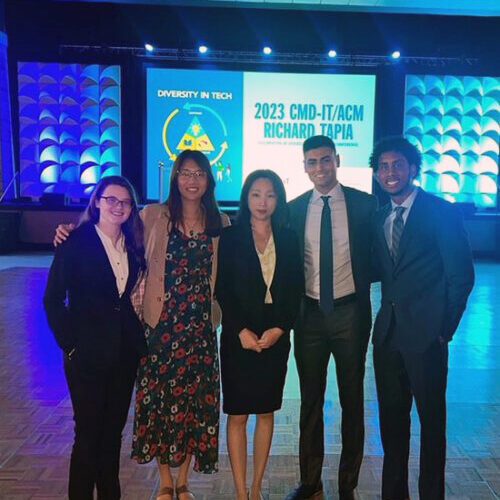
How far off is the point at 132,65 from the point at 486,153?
8.22m

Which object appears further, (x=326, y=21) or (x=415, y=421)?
(x=326, y=21)

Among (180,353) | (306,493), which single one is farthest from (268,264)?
(306,493)

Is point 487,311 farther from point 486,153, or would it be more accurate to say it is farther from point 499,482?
point 486,153

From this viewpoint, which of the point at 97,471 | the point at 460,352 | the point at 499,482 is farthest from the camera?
the point at 460,352

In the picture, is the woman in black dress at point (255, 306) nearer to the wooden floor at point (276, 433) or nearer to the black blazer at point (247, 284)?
the black blazer at point (247, 284)

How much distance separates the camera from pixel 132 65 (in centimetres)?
1144

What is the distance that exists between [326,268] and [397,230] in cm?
36

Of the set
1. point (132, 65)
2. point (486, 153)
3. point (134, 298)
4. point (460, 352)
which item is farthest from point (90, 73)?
point (134, 298)

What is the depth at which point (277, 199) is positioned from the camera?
2.27m

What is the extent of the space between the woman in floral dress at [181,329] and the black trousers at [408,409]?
0.76 meters

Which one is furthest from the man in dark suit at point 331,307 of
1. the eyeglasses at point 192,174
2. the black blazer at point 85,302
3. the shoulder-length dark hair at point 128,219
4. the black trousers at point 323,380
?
the black blazer at point 85,302

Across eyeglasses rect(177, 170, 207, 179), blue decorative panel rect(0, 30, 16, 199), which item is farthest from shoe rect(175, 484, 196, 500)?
blue decorative panel rect(0, 30, 16, 199)

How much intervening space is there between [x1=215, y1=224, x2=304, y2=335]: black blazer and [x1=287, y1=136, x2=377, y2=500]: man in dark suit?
22cm

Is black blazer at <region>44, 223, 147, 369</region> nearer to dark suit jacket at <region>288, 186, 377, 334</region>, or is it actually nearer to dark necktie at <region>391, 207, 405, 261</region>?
dark suit jacket at <region>288, 186, 377, 334</region>
